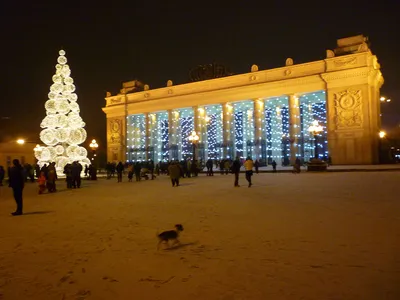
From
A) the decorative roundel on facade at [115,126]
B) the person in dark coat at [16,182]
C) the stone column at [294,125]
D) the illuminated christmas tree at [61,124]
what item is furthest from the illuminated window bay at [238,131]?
the person in dark coat at [16,182]

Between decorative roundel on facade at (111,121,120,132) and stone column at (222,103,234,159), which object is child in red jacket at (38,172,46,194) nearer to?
stone column at (222,103,234,159)

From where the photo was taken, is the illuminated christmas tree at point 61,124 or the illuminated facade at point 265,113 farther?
the illuminated facade at point 265,113

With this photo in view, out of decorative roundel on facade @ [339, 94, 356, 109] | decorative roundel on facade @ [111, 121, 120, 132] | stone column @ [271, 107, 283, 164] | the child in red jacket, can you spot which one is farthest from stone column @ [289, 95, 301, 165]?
the child in red jacket

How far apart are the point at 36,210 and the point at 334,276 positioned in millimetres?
9722

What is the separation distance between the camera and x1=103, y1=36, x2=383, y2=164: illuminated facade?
4209 centimetres

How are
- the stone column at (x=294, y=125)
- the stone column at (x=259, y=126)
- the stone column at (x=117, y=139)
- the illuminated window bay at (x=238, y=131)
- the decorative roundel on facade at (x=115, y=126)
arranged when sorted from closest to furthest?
the stone column at (x=294, y=125) → the illuminated window bay at (x=238, y=131) → the stone column at (x=259, y=126) → the stone column at (x=117, y=139) → the decorative roundel on facade at (x=115, y=126)

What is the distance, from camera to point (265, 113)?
54438 millimetres

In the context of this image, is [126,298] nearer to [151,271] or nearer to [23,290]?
[151,271]

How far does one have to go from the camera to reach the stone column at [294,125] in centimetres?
4744

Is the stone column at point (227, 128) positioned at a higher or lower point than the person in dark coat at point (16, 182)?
higher

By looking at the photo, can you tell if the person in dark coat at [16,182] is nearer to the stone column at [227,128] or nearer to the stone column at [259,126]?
the stone column at [259,126]

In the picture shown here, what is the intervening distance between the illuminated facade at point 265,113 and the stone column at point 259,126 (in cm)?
14

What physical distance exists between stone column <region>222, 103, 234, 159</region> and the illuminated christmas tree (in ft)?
92.9

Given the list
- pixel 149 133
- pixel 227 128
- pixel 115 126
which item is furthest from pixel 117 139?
pixel 227 128
